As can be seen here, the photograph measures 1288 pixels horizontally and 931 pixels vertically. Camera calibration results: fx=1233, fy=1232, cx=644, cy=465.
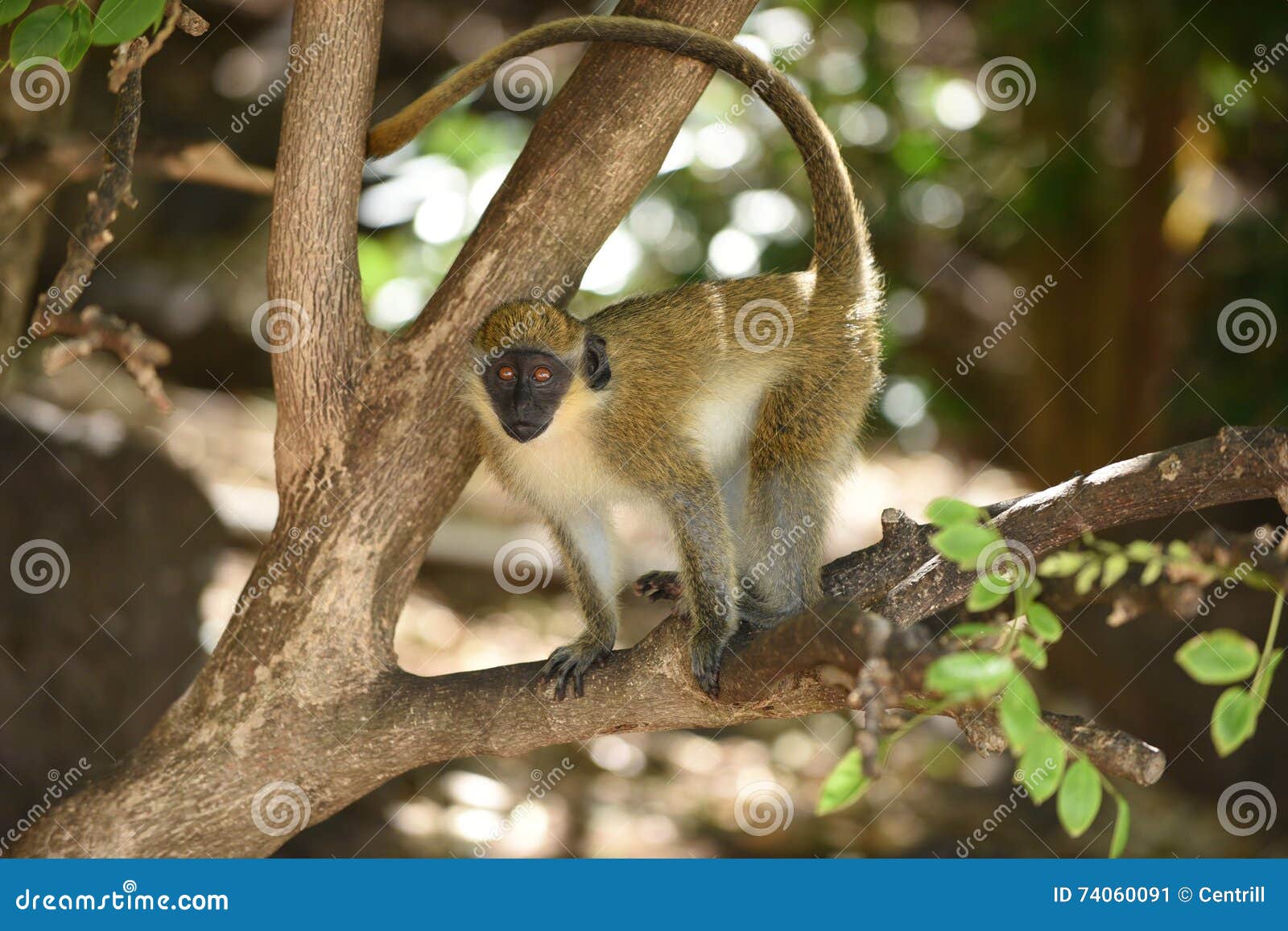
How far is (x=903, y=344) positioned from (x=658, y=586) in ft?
15.3

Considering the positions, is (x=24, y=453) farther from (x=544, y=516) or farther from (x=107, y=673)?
(x=544, y=516)

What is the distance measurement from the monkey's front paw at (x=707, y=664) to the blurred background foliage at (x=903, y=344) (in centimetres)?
256

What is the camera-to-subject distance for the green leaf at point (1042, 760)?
1953 millimetres

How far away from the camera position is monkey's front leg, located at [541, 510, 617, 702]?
15.0ft

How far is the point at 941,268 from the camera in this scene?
9883 millimetres

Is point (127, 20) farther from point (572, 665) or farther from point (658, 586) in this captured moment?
point (658, 586)

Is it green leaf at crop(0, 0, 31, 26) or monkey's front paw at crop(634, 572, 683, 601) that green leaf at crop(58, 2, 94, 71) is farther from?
monkey's front paw at crop(634, 572, 683, 601)

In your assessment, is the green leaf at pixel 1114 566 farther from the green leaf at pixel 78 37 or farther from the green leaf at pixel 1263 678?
the green leaf at pixel 78 37

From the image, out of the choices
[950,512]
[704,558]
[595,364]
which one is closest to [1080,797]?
[950,512]

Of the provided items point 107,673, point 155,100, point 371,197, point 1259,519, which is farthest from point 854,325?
point 155,100

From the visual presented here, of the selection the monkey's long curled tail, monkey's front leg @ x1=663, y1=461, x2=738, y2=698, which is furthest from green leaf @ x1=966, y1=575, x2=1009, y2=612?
the monkey's long curled tail

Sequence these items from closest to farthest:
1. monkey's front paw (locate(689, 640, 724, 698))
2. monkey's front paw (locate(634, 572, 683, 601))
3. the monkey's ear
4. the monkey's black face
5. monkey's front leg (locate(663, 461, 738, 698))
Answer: monkey's front paw (locate(689, 640, 724, 698)), monkey's front leg (locate(663, 461, 738, 698)), the monkey's black face, the monkey's ear, monkey's front paw (locate(634, 572, 683, 601))

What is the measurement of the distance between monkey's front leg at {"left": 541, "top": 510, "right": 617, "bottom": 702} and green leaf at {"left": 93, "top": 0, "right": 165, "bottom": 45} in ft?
7.62

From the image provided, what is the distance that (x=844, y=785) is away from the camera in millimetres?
2203
